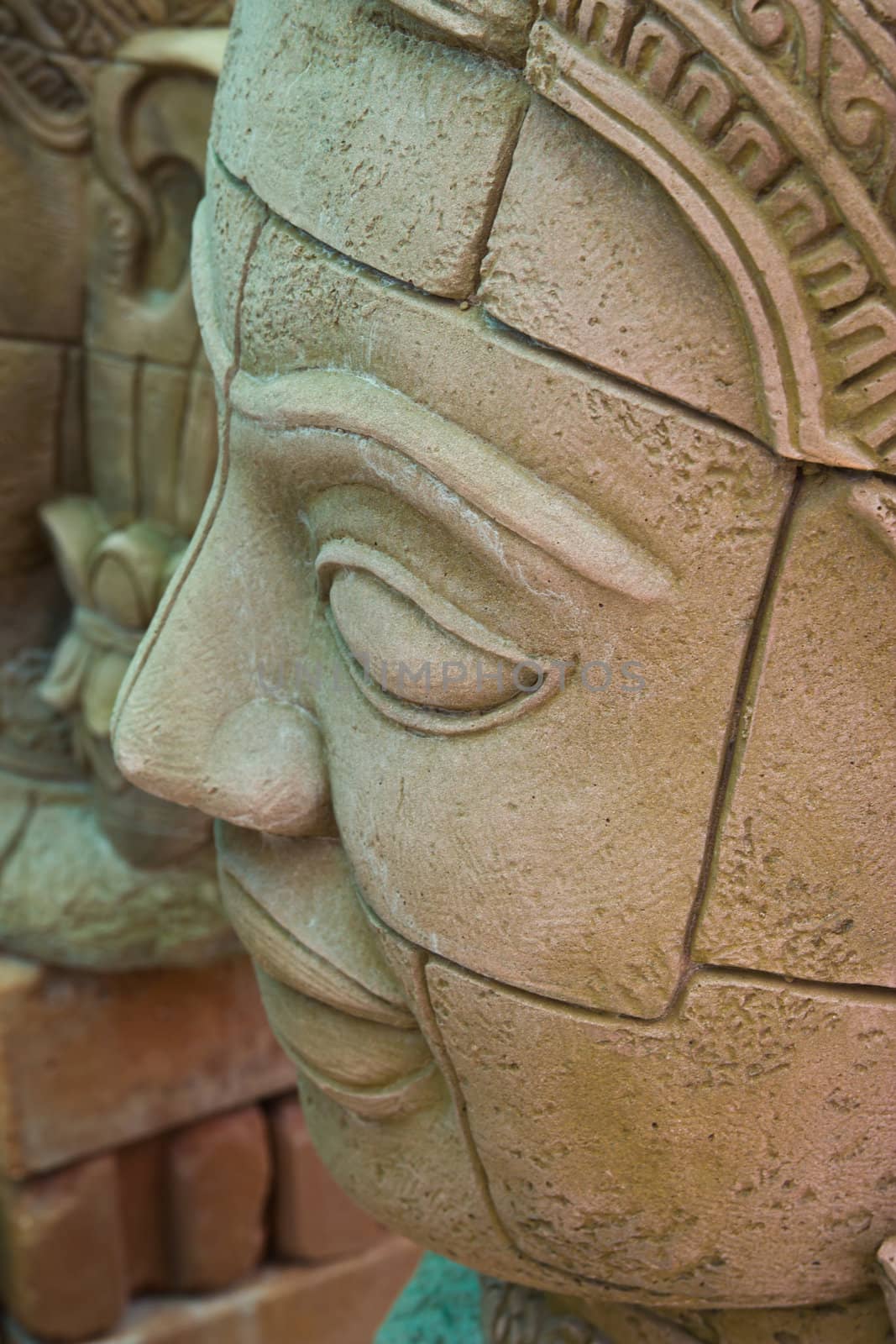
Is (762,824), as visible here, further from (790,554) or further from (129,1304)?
(129,1304)

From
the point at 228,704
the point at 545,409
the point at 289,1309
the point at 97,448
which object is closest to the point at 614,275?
the point at 545,409

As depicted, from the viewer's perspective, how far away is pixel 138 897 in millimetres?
Answer: 1587

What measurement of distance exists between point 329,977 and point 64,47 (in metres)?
0.97

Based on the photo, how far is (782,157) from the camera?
1.80 ft

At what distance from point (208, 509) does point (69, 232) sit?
0.75 meters

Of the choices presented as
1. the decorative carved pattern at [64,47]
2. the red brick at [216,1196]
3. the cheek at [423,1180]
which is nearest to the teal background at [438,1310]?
the cheek at [423,1180]

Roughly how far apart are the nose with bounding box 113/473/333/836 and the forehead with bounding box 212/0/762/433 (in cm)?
19

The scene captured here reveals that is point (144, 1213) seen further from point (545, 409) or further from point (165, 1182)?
point (545, 409)

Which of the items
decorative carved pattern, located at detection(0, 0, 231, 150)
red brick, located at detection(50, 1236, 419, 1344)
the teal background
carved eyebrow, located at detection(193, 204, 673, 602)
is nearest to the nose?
carved eyebrow, located at detection(193, 204, 673, 602)

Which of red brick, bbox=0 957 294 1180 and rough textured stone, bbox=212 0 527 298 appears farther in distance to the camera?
red brick, bbox=0 957 294 1180

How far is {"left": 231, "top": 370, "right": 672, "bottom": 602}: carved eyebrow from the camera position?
0.62m

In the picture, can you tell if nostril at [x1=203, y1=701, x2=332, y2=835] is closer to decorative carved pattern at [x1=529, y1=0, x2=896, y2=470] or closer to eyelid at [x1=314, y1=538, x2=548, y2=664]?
eyelid at [x1=314, y1=538, x2=548, y2=664]

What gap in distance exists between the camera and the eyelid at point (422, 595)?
25.5 inches

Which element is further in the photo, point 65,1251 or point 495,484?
point 65,1251
